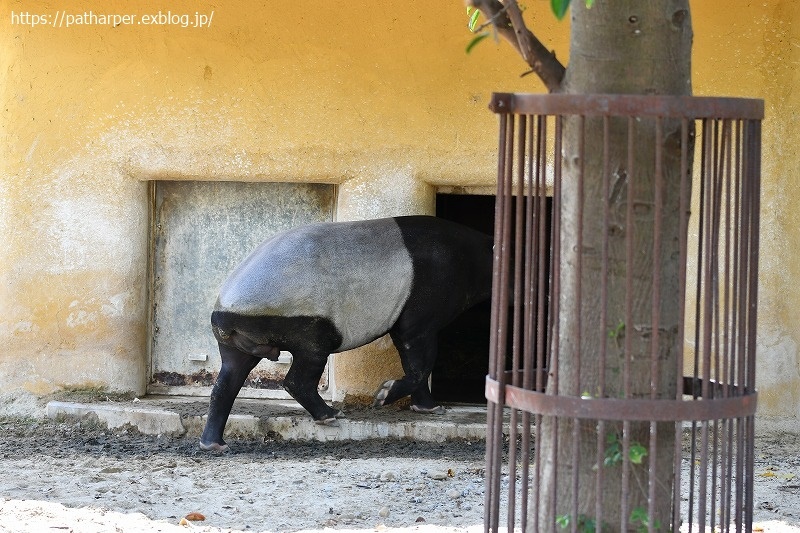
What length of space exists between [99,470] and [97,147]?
2.42 metres

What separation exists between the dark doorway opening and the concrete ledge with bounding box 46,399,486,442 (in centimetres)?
271

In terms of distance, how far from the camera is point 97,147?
7.46 m

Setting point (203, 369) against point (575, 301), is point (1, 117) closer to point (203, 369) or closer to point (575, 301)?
point (203, 369)

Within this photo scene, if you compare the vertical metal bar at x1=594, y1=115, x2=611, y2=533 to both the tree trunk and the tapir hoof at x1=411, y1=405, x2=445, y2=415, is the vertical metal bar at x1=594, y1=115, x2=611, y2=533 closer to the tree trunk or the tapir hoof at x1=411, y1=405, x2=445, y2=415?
the tree trunk

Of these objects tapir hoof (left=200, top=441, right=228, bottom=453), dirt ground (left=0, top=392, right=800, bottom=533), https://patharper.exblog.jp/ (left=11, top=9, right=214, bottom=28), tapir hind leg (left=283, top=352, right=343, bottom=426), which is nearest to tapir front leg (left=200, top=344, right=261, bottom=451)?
tapir hoof (left=200, top=441, right=228, bottom=453)

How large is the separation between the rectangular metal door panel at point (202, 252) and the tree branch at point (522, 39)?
15.0 ft

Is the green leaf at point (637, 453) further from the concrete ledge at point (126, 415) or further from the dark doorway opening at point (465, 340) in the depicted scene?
the dark doorway opening at point (465, 340)

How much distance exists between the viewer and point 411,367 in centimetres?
714

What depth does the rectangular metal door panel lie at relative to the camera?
303 inches

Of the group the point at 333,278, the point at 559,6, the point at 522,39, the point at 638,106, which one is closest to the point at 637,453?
the point at 638,106

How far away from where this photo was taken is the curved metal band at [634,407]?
287cm

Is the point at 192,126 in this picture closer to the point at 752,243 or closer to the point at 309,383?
the point at 309,383

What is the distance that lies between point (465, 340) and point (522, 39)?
26.7 feet

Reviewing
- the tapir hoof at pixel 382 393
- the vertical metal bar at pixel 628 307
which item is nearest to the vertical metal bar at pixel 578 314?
the vertical metal bar at pixel 628 307
